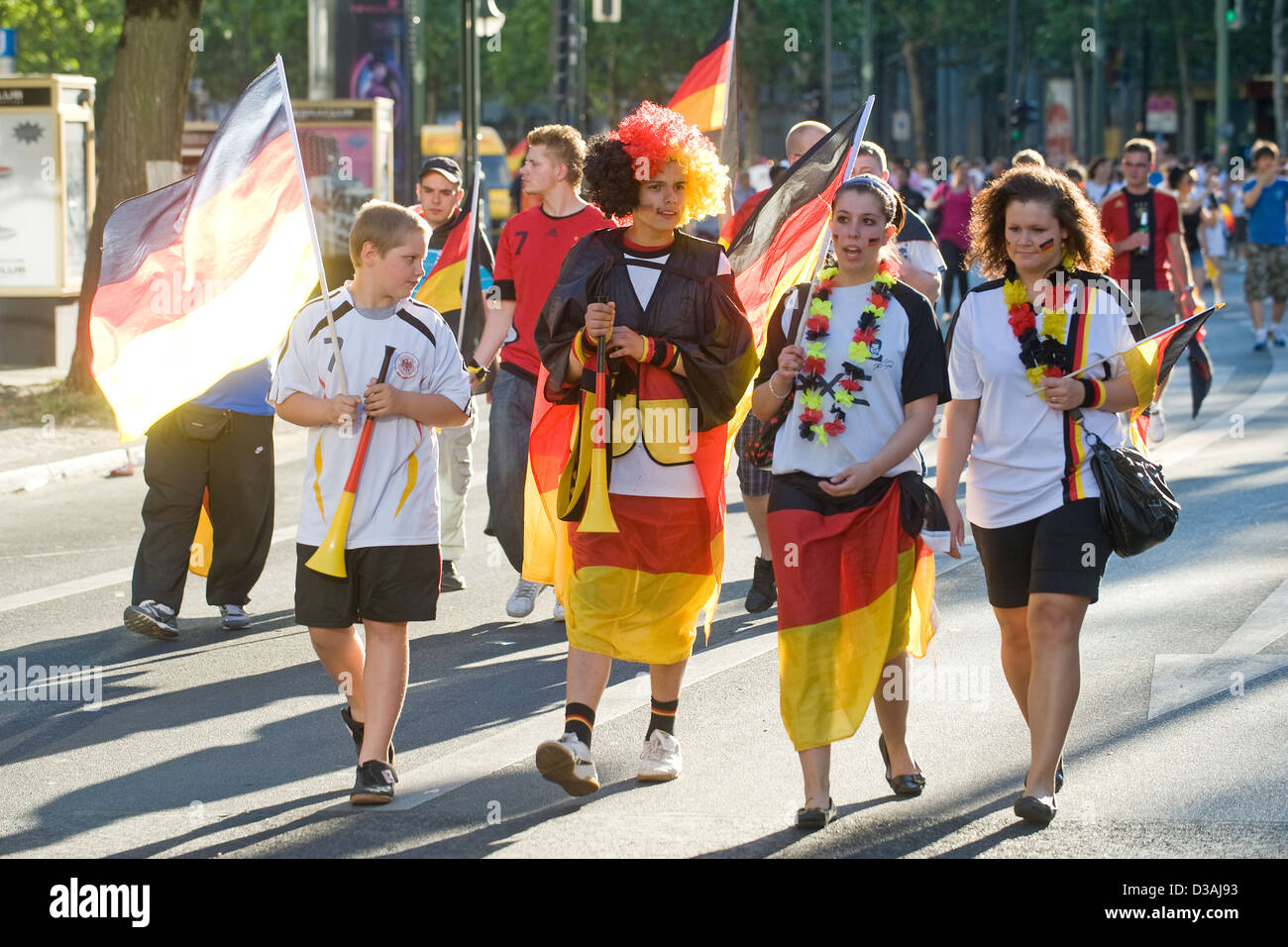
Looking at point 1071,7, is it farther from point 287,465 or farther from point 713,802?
point 713,802

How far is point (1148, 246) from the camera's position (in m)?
12.0

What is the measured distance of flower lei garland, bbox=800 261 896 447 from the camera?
5117mm

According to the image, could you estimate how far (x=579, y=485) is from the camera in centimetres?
541

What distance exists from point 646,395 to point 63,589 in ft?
13.8

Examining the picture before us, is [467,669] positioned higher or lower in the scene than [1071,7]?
lower

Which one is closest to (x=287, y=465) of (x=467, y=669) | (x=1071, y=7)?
(x=467, y=669)

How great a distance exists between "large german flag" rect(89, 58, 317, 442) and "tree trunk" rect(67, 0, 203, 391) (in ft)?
31.3

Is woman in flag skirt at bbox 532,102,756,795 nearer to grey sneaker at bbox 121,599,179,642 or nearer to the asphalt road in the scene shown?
the asphalt road

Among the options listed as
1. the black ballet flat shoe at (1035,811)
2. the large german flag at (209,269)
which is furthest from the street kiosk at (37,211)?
the black ballet flat shoe at (1035,811)

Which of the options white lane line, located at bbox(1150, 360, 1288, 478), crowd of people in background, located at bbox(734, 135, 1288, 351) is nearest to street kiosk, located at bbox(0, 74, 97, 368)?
crowd of people in background, located at bbox(734, 135, 1288, 351)

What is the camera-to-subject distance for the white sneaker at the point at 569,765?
5.13 m

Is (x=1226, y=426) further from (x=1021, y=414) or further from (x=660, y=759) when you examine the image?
(x=660, y=759)

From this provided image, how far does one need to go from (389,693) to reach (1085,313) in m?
2.20

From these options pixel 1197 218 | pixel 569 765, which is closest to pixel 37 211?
pixel 1197 218
